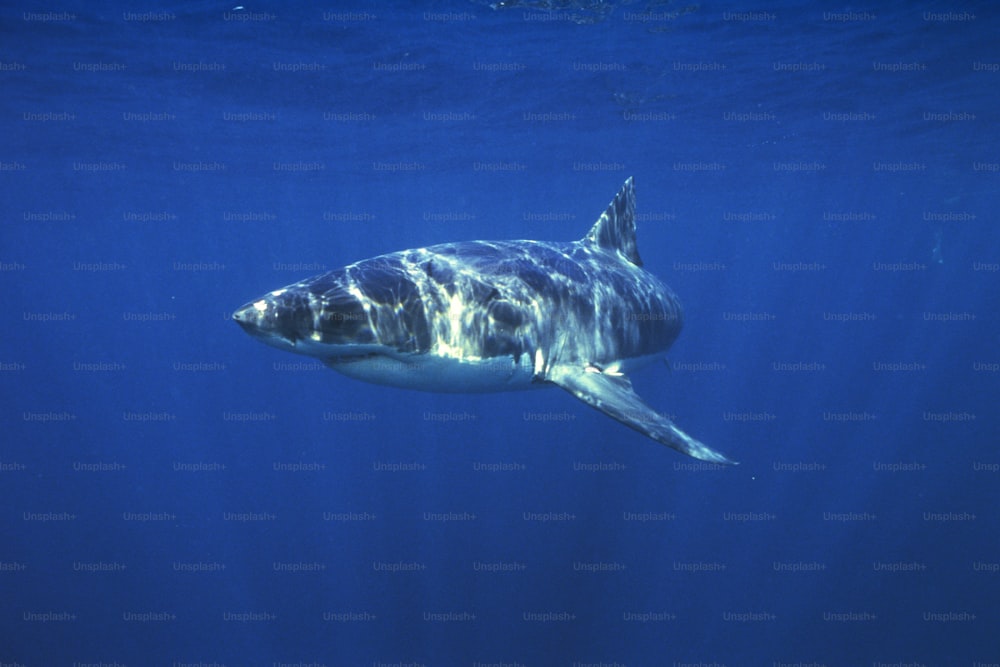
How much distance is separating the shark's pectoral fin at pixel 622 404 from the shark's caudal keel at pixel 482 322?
0.02 meters

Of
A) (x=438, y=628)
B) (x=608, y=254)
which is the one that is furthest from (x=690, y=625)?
(x=608, y=254)

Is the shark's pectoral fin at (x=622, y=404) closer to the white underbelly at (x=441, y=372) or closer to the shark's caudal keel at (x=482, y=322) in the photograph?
the shark's caudal keel at (x=482, y=322)

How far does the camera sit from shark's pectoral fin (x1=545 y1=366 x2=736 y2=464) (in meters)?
6.10

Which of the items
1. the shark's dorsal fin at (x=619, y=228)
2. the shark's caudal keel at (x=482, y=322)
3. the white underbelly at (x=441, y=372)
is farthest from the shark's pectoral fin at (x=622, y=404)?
the shark's dorsal fin at (x=619, y=228)

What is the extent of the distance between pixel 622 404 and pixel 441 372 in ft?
6.72

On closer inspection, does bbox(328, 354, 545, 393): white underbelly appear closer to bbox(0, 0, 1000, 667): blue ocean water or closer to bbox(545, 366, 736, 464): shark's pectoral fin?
bbox(545, 366, 736, 464): shark's pectoral fin

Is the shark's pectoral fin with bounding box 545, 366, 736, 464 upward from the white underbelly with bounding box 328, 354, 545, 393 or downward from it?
downward

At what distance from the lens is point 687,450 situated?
19.5 ft

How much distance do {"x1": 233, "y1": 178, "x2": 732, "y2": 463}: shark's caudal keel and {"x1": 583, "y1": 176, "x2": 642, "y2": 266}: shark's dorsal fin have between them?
0.91m

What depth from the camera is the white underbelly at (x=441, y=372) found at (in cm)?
609

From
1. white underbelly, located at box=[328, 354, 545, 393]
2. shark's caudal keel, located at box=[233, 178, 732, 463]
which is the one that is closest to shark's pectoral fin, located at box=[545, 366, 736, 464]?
shark's caudal keel, located at box=[233, 178, 732, 463]

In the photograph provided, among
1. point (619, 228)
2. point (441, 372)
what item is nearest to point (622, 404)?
point (441, 372)

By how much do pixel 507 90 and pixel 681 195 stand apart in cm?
2964

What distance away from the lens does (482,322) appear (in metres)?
6.75
